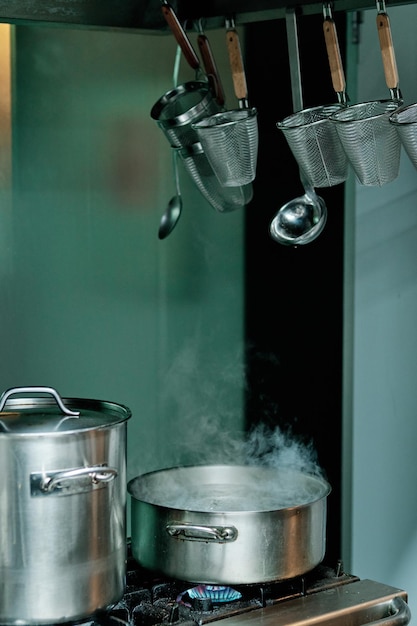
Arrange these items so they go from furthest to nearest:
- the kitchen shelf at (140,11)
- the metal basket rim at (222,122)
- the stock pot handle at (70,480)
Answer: the kitchen shelf at (140,11) → the metal basket rim at (222,122) → the stock pot handle at (70,480)

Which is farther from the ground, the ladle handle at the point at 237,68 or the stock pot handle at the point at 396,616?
the ladle handle at the point at 237,68

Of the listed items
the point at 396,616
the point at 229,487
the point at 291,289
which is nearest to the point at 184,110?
the point at 291,289

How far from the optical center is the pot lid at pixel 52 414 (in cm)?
136

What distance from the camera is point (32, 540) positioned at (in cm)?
131

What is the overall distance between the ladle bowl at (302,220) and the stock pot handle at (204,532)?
619 mm

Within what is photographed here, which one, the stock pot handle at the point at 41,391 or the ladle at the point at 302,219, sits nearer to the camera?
the stock pot handle at the point at 41,391

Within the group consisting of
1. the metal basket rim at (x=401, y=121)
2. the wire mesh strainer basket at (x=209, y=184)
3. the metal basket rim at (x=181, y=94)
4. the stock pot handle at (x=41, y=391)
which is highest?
the metal basket rim at (x=181, y=94)

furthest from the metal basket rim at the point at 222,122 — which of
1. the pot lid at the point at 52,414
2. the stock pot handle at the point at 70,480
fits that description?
the stock pot handle at the point at 70,480

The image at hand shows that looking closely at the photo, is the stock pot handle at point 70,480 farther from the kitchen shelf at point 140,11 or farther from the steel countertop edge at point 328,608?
the kitchen shelf at point 140,11

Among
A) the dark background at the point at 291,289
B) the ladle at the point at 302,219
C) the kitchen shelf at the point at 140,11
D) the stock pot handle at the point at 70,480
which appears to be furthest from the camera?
the dark background at the point at 291,289

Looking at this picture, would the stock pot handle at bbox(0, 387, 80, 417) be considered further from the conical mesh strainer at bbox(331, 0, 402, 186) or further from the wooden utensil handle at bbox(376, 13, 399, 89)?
the wooden utensil handle at bbox(376, 13, 399, 89)

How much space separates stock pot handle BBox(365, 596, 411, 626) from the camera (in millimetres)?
1519

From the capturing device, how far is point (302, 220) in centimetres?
179

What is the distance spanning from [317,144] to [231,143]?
0.51 ft
